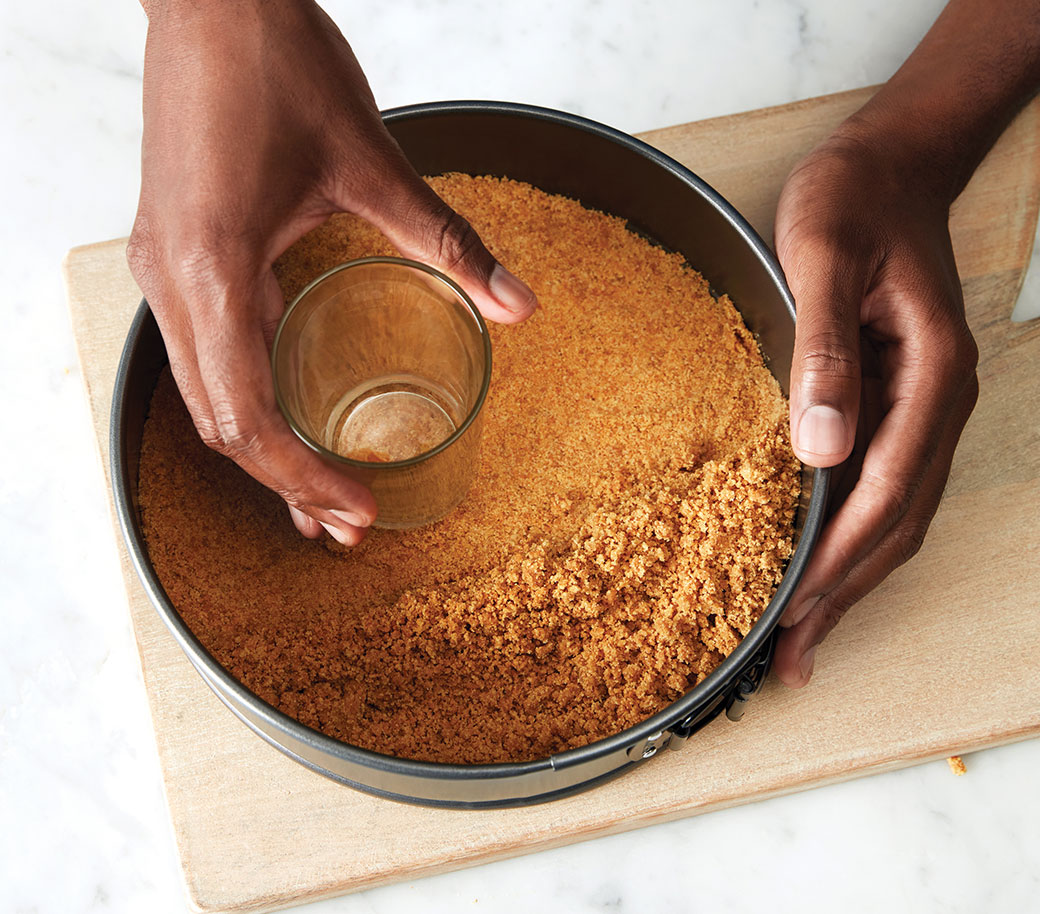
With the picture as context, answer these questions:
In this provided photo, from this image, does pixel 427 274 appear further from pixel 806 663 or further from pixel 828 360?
pixel 806 663

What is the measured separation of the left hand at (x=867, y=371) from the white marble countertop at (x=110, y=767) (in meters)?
0.24

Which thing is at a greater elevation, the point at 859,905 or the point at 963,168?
the point at 963,168

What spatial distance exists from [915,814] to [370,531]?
0.58m

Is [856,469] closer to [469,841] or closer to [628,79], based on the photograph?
[469,841]

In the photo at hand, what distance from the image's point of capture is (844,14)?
1.06 m

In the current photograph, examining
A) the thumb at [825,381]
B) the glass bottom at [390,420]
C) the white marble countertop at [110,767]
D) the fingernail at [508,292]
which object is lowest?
the white marble countertop at [110,767]

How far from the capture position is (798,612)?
71 cm

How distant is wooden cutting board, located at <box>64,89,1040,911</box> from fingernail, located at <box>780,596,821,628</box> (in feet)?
0.21

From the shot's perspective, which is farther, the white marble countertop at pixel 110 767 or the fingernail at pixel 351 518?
the white marble countertop at pixel 110 767

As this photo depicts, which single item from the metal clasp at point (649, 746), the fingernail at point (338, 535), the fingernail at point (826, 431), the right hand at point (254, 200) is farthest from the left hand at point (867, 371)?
the fingernail at point (338, 535)

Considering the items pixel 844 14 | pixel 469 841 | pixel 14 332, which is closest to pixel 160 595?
pixel 469 841

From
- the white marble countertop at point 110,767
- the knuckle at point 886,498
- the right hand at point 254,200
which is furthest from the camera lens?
the white marble countertop at point 110,767

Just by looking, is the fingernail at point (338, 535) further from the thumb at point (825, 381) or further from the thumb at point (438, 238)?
the thumb at point (825, 381)

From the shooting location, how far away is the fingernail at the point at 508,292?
2.07 feet
